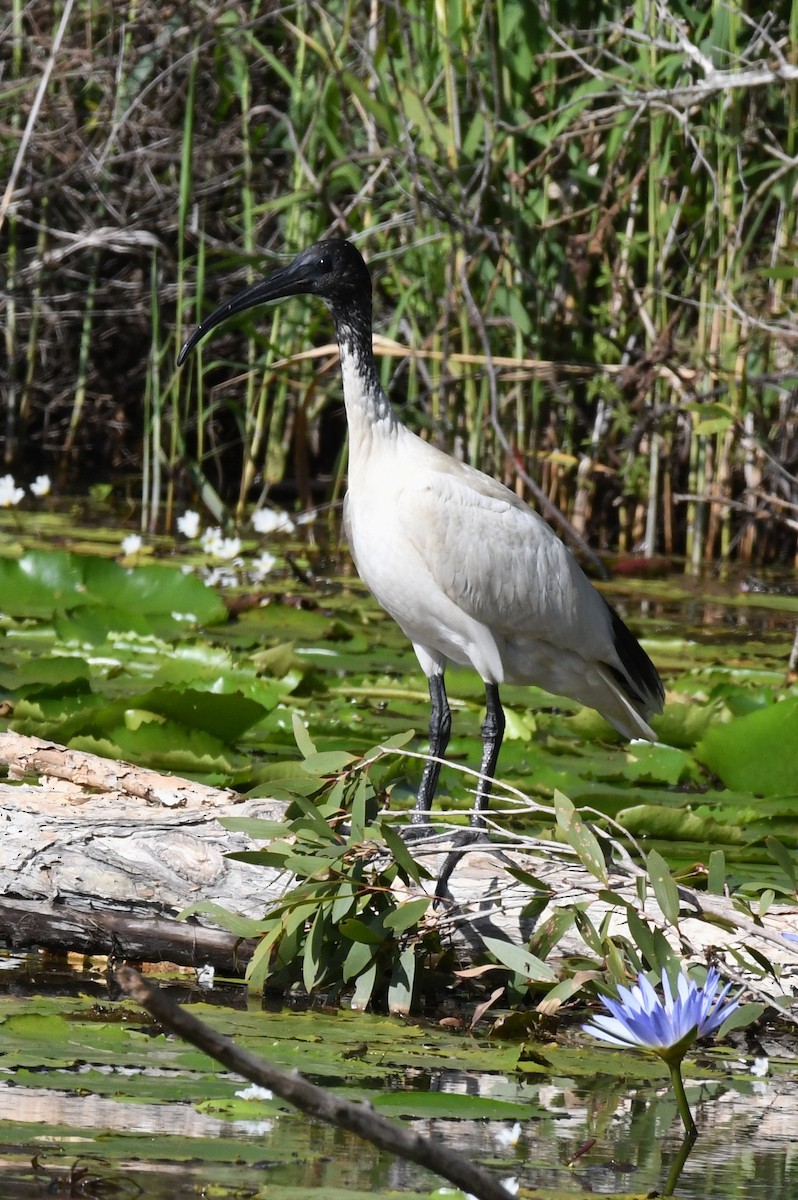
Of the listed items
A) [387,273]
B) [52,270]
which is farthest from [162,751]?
[52,270]

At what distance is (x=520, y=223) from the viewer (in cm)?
651

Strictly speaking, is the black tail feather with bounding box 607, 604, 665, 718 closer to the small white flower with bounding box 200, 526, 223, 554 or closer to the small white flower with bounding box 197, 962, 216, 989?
the small white flower with bounding box 197, 962, 216, 989

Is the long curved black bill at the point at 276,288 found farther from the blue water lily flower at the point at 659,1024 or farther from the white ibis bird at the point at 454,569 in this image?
the blue water lily flower at the point at 659,1024

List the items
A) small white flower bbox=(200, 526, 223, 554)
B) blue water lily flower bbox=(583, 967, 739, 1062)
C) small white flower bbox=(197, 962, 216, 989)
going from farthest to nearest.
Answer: small white flower bbox=(200, 526, 223, 554), small white flower bbox=(197, 962, 216, 989), blue water lily flower bbox=(583, 967, 739, 1062)

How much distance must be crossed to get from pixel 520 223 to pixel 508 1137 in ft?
16.4

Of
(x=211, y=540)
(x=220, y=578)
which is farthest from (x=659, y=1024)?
(x=211, y=540)

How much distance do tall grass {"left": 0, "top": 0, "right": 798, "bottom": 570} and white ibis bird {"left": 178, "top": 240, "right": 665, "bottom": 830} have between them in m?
1.58

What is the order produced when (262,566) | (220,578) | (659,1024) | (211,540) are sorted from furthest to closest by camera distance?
(211,540) → (220,578) → (262,566) → (659,1024)

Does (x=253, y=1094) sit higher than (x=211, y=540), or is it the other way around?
(x=211, y=540)

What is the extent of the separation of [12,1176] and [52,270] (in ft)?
25.5

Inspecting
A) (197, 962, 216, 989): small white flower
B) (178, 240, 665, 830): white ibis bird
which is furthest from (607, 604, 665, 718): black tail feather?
(197, 962, 216, 989): small white flower

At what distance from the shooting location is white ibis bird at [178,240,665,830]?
359cm

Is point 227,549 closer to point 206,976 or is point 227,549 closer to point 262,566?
point 262,566

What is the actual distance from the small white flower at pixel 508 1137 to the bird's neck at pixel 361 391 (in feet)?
6.34
